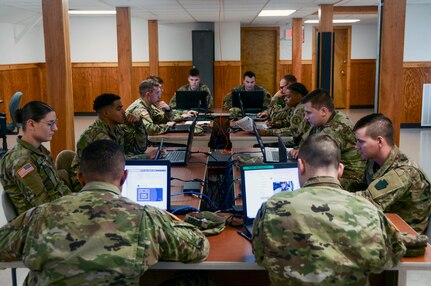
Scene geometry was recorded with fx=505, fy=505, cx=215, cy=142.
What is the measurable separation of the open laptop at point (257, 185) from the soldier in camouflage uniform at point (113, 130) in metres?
1.57

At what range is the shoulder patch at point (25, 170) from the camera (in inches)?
120

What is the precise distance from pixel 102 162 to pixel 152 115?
171 inches

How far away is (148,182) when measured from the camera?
9.09 ft

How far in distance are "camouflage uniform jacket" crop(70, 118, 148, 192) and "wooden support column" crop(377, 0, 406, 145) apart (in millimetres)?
2321

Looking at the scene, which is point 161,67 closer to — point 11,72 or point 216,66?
point 216,66

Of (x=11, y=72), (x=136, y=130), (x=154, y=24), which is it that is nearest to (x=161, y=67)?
(x=154, y=24)

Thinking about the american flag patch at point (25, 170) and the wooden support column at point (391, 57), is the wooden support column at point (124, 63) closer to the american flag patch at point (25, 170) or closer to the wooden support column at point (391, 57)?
the wooden support column at point (391, 57)

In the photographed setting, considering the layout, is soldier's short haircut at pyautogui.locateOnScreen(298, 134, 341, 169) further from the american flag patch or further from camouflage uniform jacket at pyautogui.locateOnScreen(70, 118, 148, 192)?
camouflage uniform jacket at pyautogui.locateOnScreen(70, 118, 148, 192)

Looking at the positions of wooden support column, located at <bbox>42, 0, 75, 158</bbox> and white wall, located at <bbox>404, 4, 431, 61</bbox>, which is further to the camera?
white wall, located at <bbox>404, 4, 431, 61</bbox>

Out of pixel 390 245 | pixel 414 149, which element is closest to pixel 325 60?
pixel 414 149

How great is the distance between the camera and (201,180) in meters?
3.66

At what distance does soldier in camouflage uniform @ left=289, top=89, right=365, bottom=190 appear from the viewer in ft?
13.4

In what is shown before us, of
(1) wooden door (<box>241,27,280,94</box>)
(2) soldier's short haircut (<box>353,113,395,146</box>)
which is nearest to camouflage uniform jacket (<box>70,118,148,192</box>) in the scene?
(2) soldier's short haircut (<box>353,113,395,146</box>)

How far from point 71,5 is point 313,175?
7865mm
